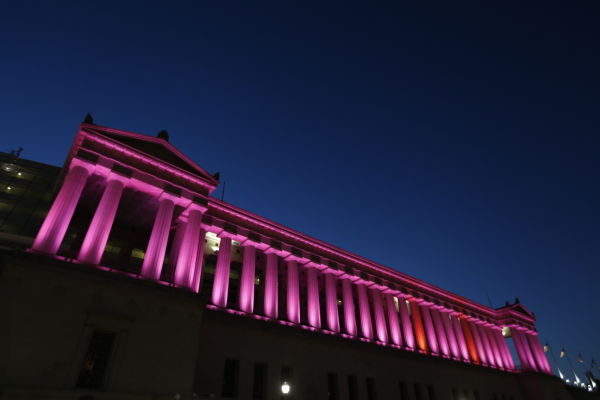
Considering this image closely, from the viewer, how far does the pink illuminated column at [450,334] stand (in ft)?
149

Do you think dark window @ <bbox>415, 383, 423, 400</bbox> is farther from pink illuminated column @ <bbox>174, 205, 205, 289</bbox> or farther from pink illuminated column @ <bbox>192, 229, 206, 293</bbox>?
pink illuminated column @ <bbox>174, 205, 205, 289</bbox>

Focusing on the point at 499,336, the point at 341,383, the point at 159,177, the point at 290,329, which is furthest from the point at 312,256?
the point at 499,336

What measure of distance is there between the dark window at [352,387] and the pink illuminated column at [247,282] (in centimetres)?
1099

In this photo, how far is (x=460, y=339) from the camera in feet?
156

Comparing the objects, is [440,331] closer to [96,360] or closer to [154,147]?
[154,147]

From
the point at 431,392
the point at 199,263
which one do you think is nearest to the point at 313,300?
the point at 199,263

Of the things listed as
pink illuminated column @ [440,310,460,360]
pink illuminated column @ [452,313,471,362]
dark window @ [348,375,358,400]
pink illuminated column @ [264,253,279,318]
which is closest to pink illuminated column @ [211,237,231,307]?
pink illuminated column @ [264,253,279,318]

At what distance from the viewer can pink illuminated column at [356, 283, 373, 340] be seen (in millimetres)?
37281

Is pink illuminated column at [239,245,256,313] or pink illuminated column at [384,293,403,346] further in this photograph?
pink illuminated column at [384,293,403,346]

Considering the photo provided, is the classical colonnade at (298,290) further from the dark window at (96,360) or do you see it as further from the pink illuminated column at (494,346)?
the dark window at (96,360)

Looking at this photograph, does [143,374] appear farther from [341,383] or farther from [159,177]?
[341,383]

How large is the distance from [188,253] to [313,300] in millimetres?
13257

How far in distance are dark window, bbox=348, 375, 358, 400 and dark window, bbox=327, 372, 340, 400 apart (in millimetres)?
1676

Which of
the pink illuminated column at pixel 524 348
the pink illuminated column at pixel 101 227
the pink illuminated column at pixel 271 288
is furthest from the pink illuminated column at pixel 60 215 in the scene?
the pink illuminated column at pixel 524 348
